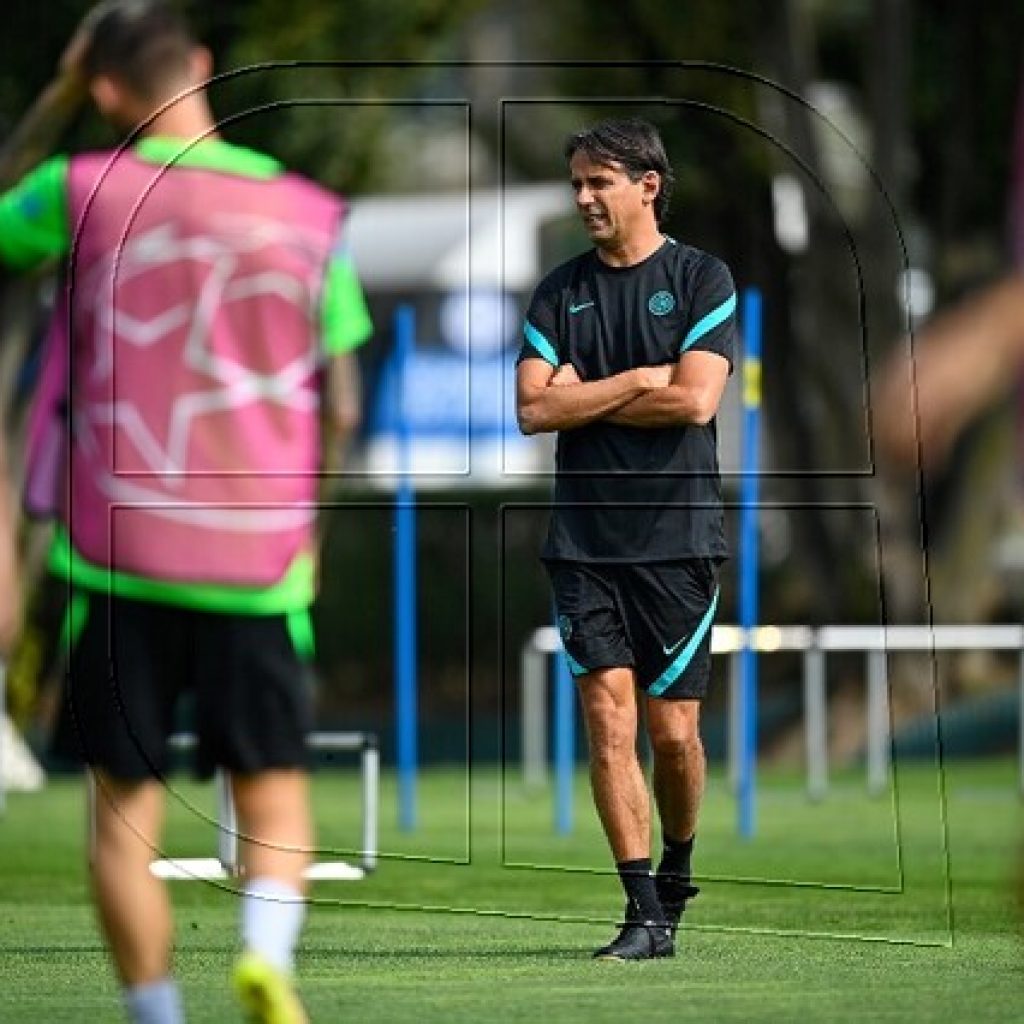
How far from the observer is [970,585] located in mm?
25797

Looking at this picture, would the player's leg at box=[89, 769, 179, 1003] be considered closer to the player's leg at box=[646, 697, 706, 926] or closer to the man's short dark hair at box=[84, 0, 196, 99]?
the man's short dark hair at box=[84, 0, 196, 99]

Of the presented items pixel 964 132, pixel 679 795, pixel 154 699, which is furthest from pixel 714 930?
pixel 964 132

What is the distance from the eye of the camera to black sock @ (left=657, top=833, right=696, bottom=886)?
34.1 feet

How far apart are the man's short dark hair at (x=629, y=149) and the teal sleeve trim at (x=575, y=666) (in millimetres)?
1198

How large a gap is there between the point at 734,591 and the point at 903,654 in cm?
209

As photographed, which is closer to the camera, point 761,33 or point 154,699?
point 154,699

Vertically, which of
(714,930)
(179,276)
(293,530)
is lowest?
(714,930)

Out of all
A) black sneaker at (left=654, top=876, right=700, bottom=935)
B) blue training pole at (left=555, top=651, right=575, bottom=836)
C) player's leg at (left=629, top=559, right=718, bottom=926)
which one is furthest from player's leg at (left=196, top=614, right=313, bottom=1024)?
blue training pole at (left=555, top=651, right=575, bottom=836)

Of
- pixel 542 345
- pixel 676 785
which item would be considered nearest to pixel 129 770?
pixel 542 345

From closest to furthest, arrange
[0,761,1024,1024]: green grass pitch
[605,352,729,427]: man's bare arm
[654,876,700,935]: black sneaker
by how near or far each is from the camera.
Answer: [0,761,1024,1024]: green grass pitch, [605,352,729,427]: man's bare arm, [654,876,700,935]: black sneaker

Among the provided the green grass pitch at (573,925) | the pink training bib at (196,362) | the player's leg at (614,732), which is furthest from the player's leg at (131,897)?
the player's leg at (614,732)

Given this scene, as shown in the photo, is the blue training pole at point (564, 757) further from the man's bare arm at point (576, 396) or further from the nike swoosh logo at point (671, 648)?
the man's bare arm at point (576, 396)

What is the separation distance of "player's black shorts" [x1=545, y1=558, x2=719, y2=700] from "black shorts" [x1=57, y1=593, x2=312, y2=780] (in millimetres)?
2759

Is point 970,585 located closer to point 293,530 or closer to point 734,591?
point 734,591
